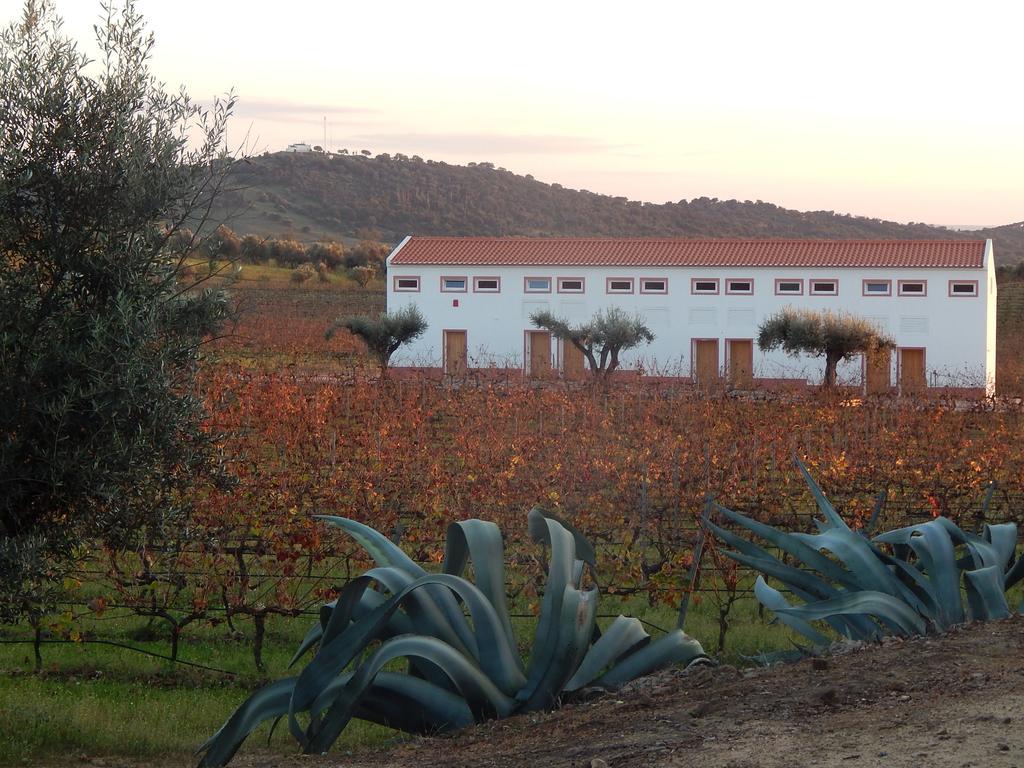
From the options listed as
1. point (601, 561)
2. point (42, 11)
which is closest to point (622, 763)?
point (42, 11)

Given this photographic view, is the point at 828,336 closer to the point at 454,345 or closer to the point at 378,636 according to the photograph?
the point at 454,345

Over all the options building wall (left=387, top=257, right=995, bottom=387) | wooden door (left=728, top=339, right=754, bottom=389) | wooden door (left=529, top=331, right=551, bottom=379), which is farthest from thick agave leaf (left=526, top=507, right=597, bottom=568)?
wooden door (left=529, top=331, right=551, bottom=379)

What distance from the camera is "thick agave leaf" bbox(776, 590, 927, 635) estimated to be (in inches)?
195

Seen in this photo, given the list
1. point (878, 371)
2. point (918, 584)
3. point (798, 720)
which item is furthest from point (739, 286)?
point (798, 720)

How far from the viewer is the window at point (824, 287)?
3741 cm

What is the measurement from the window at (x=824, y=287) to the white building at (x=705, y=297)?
3 centimetres

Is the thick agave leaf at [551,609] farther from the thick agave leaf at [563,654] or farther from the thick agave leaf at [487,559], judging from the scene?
the thick agave leaf at [487,559]

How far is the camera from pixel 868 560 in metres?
5.59

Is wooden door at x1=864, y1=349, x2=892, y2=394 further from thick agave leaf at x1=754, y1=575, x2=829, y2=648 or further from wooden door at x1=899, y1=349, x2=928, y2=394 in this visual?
thick agave leaf at x1=754, y1=575, x2=829, y2=648

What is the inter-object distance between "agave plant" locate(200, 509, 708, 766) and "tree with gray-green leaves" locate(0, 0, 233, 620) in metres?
1.27

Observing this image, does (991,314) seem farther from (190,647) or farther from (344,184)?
(344,184)

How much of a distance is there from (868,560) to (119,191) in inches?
158

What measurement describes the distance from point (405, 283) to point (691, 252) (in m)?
9.57

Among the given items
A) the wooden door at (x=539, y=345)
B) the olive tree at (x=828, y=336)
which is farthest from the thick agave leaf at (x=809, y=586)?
the wooden door at (x=539, y=345)
